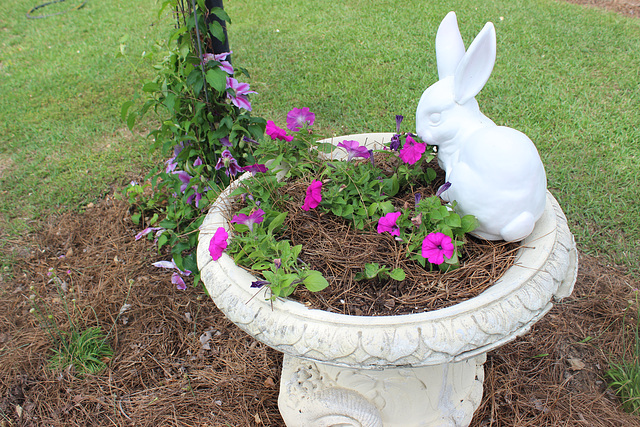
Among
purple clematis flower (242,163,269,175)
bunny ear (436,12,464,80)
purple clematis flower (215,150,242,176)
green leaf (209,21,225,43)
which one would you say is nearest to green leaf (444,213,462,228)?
bunny ear (436,12,464,80)

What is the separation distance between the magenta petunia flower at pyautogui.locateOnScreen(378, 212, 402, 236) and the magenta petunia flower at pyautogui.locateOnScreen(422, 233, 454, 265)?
12 cm

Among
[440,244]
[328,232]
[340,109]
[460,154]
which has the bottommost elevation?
[340,109]

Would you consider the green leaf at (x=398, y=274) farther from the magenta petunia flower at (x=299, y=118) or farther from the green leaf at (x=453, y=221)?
the magenta petunia flower at (x=299, y=118)

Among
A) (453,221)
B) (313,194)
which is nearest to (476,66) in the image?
(453,221)

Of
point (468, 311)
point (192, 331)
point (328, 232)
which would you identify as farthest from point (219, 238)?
point (192, 331)

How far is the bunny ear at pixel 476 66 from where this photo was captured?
1.36 metres

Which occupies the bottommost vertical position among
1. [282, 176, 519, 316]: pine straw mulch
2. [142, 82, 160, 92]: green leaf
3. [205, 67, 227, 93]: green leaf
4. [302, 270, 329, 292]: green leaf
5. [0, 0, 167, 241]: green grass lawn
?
[0, 0, 167, 241]: green grass lawn

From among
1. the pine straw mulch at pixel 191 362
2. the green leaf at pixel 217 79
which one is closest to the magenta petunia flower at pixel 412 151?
the green leaf at pixel 217 79

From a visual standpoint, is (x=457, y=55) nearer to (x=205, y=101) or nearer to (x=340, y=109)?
(x=205, y=101)

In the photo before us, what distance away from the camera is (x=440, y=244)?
139 cm

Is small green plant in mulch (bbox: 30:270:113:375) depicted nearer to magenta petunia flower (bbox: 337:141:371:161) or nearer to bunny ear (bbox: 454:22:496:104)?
magenta petunia flower (bbox: 337:141:371:161)

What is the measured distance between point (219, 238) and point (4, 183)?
119 inches

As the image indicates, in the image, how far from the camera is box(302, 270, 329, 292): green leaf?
1.34 meters

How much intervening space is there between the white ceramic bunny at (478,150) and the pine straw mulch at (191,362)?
1029mm
